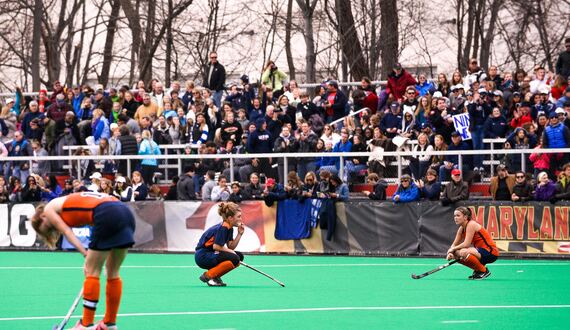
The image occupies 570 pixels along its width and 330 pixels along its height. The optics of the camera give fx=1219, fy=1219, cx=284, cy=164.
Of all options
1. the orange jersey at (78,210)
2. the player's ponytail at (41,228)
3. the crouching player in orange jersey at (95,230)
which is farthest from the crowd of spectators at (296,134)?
the player's ponytail at (41,228)

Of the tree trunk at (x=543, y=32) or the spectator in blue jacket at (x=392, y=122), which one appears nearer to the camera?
the spectator in blue jacket at (x=392, y=122)

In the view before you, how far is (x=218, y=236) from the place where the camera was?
729 inches

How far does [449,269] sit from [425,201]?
310cm

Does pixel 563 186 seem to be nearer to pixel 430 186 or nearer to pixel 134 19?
pixel 430 186

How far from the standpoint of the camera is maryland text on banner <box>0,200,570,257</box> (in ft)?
77.9

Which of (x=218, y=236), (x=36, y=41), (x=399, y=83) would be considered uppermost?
(x=36, y=41)

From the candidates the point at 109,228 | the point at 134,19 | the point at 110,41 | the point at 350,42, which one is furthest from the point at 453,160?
the point at 110,41

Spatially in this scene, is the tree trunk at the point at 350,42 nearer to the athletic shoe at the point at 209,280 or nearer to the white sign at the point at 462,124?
the white sign at the point at 462,124

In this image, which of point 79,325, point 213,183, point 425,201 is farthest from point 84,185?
point 79,325

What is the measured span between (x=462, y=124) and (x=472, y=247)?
6.41 meters

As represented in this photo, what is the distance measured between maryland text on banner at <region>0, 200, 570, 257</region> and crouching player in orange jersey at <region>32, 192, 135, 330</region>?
12.9m

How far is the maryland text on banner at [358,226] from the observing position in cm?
2373

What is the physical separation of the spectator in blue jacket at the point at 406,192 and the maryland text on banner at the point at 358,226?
17 centimetres

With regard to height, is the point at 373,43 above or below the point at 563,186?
above
